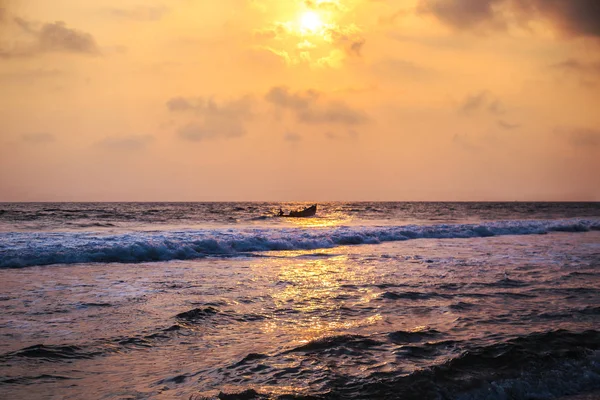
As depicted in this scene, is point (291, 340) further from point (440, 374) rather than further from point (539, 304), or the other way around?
point (539, 304)

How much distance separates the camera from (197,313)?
952cm

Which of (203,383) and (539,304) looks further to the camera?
(539,304)

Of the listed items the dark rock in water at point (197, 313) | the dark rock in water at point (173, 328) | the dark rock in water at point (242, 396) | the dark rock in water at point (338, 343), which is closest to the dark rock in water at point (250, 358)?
the dark rock in water at point (338, 343)

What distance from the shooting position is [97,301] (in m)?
10.7

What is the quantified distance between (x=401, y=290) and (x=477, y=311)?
8.26ft

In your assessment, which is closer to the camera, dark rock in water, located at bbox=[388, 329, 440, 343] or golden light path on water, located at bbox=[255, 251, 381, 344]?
dark rock in water, located at bbox=[388, 329, 440, 343]

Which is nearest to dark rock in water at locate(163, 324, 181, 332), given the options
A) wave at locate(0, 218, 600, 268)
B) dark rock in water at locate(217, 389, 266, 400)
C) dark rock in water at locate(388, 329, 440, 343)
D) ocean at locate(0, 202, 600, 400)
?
ocean at locate(0, 202, 600, 400)

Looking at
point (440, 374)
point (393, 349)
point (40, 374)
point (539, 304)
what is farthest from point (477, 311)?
point (40, 374)

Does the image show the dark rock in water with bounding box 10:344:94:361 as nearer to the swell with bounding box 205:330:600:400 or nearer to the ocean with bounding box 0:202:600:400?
the ocean with bounding box 0:202:600:400

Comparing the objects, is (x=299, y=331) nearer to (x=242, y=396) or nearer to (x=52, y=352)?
(x=242, y=396)

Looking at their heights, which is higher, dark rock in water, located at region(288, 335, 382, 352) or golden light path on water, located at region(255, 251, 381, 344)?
dark rock in water, located at region(288, 335, 382, 352)

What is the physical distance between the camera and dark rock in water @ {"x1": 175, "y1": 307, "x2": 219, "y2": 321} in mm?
9234

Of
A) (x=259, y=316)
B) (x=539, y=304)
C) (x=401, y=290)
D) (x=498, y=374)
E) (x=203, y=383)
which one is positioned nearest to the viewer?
(x=203, y=383)

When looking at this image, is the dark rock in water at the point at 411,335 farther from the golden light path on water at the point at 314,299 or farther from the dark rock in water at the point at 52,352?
the dark rock in water at the point at 52,352
